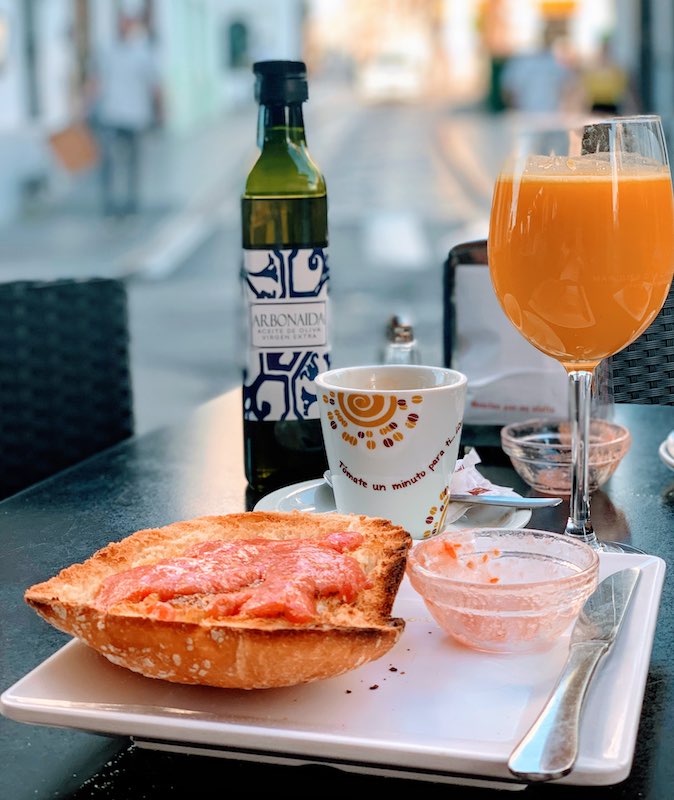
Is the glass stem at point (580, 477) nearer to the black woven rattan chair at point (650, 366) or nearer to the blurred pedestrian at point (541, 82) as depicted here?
the black woven rattan chair at point (650, 366)

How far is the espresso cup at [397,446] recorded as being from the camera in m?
0.91

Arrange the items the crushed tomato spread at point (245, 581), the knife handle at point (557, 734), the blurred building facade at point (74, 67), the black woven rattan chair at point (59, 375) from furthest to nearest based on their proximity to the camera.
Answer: the blurred building facade at point (74, 67) < the black woven rattan chair at point (59, 375) < the crushed tomato spread at point (245, 581) < the knife handle at point (557, 734)

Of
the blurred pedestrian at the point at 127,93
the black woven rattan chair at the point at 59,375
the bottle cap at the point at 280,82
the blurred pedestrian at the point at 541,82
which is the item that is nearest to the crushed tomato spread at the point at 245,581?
the bottle cap at the point at 280,82

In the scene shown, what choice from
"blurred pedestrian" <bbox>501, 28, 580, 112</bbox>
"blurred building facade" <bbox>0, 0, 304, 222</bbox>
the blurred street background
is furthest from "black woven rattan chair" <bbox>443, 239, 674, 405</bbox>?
"blurred pedestrian" <bbox>501, 28, 580, 112</bbox>

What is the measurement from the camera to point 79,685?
2.07 feet

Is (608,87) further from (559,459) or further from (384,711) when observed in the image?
(384,711)

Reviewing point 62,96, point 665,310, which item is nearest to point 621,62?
point 62,96

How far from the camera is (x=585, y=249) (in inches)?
36.2

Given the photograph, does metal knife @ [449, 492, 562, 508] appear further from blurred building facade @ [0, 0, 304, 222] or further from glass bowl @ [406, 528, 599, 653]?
blurred building facade @ [0, 0, 304, 222]

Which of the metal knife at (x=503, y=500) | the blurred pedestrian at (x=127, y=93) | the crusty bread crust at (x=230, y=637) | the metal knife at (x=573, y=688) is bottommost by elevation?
the metal knife at (x=503, y=500)

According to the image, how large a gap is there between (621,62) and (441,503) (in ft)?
50.3

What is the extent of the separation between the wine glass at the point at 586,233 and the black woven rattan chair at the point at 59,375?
3.30 ft

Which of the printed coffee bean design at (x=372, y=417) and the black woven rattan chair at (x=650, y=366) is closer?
the printed coffee bean design at (x=372, y=417)

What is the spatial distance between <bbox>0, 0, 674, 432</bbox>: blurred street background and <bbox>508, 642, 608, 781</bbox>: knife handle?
2.37 feet
